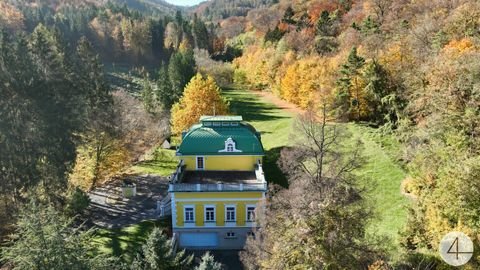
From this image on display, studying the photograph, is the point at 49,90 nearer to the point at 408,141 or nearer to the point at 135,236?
the point at 135,236

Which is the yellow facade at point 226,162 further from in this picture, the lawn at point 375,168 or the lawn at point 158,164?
the lawn at point 158,164

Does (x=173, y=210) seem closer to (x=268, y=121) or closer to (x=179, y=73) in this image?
(x=268, y=121)

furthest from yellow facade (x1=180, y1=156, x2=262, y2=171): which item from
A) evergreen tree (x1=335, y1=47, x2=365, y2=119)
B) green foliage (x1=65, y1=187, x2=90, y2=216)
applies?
evergreen tree (x1=335, y1=47, x2=365, y2=119)

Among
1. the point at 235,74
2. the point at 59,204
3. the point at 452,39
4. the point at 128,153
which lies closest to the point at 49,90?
the point at 59,204

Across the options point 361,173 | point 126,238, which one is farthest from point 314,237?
point 361,173

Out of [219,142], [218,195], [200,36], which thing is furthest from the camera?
[200,36]

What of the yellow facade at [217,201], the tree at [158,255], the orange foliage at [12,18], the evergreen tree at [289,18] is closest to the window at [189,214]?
the yellow facade at [217,201]
